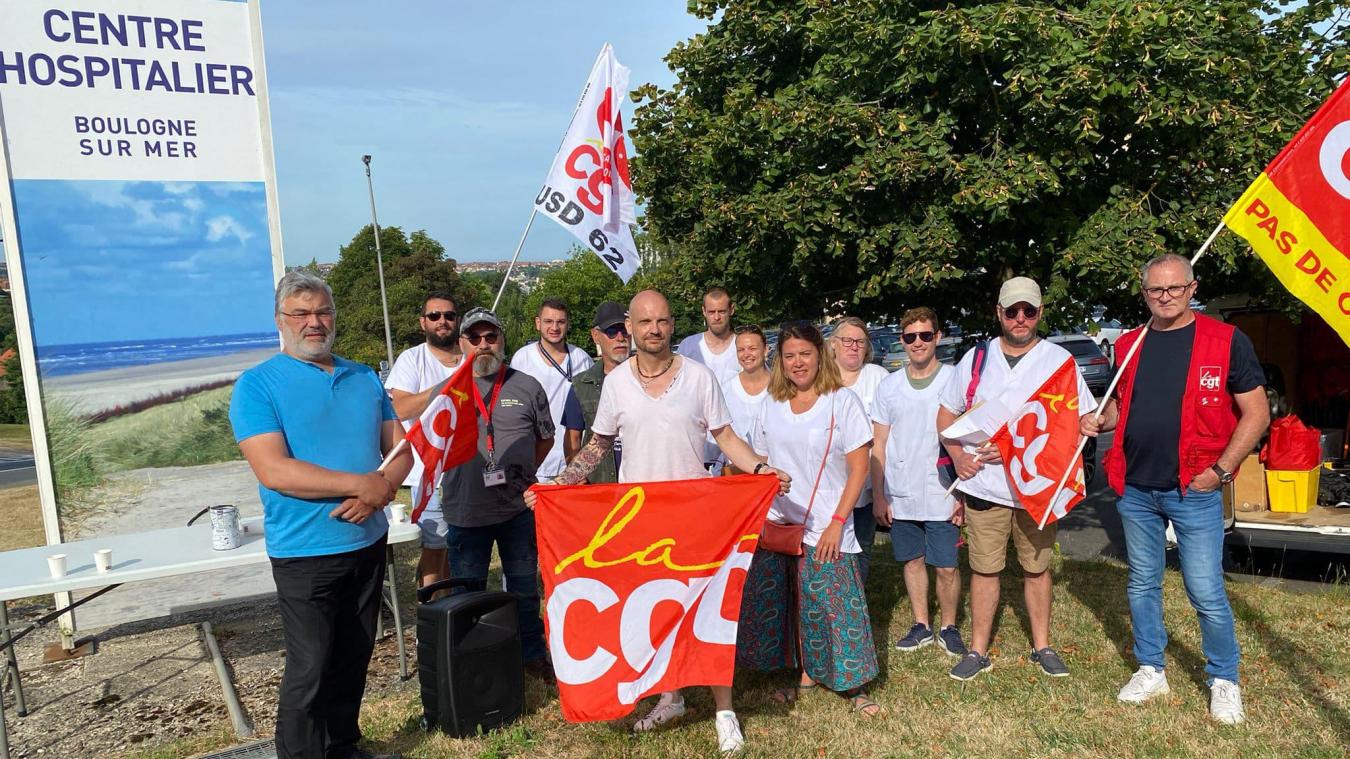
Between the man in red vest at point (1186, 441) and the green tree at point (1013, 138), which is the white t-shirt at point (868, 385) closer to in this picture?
the man in red vest at point (1186, 441)

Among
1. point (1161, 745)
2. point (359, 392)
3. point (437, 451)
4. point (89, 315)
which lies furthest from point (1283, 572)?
point (89, 315)

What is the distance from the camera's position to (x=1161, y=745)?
13.6 feet

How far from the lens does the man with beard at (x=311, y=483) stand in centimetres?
351

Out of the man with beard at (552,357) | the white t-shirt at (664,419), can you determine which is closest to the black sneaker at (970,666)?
the white t-shirt at (664,419)

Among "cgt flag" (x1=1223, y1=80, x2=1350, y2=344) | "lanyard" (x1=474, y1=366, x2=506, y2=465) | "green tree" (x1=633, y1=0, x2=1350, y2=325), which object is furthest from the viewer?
"green tree" (x1=633, y1=0, x2=1350, y2=325)

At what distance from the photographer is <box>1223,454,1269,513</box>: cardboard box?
764 cm

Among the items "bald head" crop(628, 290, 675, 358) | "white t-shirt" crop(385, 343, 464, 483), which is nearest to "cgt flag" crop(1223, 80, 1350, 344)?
"bald head" crop(628, 290, 675, 358)

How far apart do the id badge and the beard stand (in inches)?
37.0

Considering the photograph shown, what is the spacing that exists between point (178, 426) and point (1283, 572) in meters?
8.64

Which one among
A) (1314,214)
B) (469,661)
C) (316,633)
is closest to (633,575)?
(469,661)

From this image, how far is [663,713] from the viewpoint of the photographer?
177 inches

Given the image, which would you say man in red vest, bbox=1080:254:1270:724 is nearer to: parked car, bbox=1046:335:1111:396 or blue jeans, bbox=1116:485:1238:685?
blue jeans, bbox=1116:485:1238:685

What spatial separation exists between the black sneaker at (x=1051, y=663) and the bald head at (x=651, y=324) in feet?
9.14

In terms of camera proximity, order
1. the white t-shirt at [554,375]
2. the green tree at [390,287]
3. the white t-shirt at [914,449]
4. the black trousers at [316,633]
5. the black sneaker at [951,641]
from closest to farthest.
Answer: the black trousers at [316,633]
the white t-shirt at [914,449]
the black sneaker at [951,641]
the white t-shirt at [554,375]
the green tree at [390,287]
